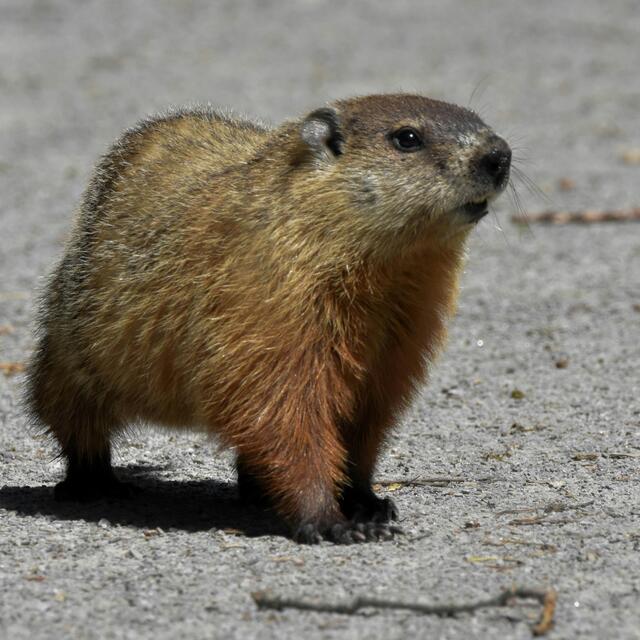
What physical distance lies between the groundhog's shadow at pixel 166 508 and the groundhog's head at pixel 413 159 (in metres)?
1.54

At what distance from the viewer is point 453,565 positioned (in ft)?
17.3

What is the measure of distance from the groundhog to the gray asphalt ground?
1.25 ft

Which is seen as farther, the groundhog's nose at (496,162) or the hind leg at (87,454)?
the hind leg at (87,454)

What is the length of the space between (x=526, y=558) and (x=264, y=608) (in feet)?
3.75

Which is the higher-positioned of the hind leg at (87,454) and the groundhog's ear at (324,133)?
the groundhog's ear at (324,133)

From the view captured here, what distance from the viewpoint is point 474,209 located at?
573 centimetres

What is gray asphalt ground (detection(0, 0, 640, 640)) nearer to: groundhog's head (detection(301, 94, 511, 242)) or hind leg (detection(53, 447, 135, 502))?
hind leg (detection(53, 447, 135, 502))

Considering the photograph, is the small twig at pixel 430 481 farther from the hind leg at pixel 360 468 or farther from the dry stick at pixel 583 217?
the dry stick at pixel 583 217

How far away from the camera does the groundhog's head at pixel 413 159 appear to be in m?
5.70

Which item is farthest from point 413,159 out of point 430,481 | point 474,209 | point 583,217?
point 583,217

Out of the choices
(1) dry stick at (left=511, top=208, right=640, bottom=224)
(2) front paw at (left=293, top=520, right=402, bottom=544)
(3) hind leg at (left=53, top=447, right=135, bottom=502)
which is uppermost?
(1) dry stick at (left=511, top=208, right=640, bottom=224)

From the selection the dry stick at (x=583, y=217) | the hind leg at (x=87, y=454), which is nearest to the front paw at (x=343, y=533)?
the hind leg at (x=87, y=454)

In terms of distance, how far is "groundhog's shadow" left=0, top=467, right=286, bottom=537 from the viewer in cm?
617

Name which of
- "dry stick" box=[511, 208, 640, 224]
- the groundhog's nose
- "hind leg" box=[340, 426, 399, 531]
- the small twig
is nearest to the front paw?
"hind leg" box=[340, 426, 399, 531]
